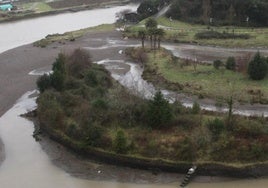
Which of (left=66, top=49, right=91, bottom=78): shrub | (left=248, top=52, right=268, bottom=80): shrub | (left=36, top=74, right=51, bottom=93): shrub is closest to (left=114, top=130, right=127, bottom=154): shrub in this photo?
(left=36, top=74, right=51, bottom=93): shrub

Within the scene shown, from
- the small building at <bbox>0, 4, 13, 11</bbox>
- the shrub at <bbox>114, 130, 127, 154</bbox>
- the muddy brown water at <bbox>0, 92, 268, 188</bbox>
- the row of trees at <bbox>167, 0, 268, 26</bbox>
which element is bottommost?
the muddy brown water at <bbox>0, 92, 268, 188</bbox>

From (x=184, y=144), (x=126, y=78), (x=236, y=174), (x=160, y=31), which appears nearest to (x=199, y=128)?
(x=184, y=144)

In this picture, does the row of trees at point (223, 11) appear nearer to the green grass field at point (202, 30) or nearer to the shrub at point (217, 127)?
the green grass field at point (202, 30)

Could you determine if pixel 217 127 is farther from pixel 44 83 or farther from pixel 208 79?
pixel 44 83

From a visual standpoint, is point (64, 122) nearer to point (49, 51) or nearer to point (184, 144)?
point (184, 144)

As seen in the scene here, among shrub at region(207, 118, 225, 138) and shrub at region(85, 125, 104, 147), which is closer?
shrub at region(207, 118, 225, 138)

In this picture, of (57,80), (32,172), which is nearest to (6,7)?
(57,80)

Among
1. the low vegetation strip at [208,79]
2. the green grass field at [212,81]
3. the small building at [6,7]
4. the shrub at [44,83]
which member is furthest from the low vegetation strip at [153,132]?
the small building at [6,7]

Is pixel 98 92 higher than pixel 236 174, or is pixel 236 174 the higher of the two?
pixel 98 92

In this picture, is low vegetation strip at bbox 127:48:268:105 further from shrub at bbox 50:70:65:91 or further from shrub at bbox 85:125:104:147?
shrub at bbox 85:125:104:147
